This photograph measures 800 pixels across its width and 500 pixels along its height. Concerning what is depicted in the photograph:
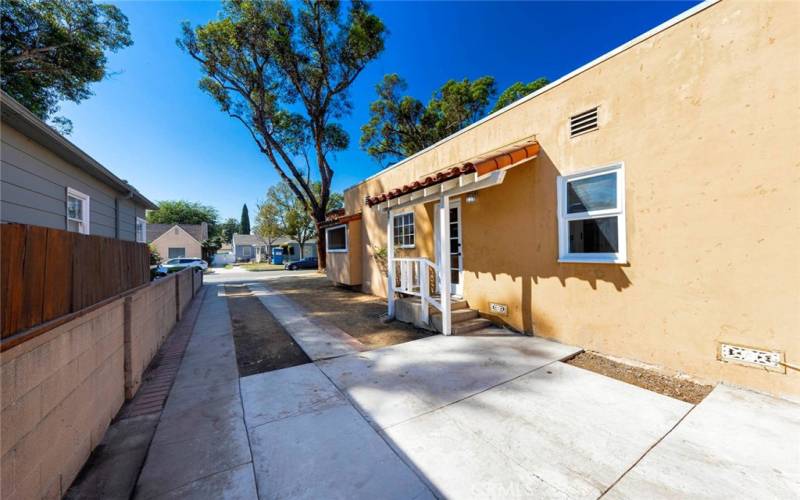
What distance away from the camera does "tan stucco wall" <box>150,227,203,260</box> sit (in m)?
33.9

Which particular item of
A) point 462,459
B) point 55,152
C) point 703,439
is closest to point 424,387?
point 462,459

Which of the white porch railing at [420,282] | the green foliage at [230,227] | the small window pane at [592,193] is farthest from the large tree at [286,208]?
the green foliage at [230,227]

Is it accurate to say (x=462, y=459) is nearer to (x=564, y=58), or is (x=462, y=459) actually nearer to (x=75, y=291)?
(x=75, y=291)

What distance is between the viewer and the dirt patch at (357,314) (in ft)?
17.8

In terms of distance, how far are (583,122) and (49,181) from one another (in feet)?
31.1

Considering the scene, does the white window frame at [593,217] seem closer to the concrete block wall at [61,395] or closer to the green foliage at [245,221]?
the concrete block wall at [61,395]

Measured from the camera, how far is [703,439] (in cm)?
231

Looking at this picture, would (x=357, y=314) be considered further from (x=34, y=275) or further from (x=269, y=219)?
(x=269, y=219)

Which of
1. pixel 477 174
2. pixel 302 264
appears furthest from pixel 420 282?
pixel 302 264

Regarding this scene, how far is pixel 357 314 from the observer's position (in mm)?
7395

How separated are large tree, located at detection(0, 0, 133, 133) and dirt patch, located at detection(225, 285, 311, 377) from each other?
8.87 meters

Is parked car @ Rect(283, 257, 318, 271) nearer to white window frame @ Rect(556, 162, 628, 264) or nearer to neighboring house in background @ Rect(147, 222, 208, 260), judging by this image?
neighboring house in background @ Rect(147, 222, 208, 260)

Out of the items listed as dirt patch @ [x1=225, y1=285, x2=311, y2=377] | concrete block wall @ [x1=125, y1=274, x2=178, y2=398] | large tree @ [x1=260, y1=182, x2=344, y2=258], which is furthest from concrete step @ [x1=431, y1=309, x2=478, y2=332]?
large tree @ [x1=260, y1=182, x2=344, y2=258]

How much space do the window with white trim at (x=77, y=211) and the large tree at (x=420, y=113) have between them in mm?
15644
